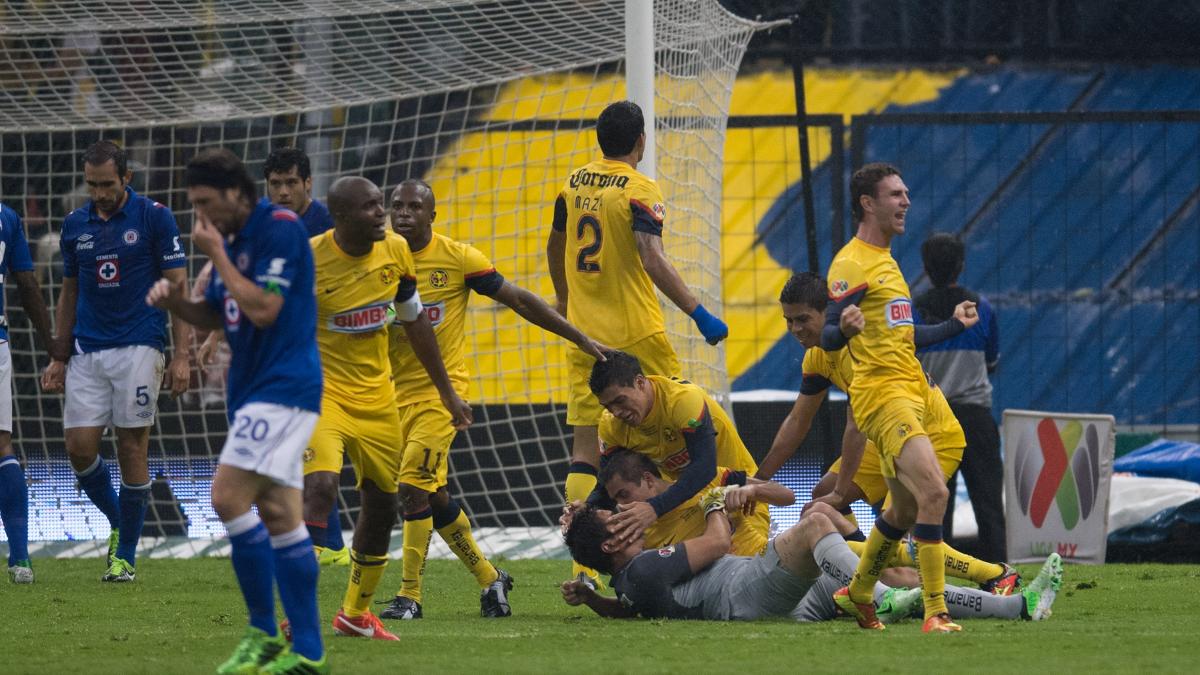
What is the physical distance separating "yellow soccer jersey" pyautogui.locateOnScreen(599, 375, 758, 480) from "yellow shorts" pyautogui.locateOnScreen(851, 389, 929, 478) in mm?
759

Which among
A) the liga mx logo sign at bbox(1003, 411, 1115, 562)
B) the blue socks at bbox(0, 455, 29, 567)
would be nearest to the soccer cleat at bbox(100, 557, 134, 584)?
the blue socks at bbox(0, 455, 29, 567)

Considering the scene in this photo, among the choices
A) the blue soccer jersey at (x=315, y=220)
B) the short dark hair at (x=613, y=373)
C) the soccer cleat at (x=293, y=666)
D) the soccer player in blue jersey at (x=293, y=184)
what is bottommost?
the soccer cleat at (x=293, y=666)

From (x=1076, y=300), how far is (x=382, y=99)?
6.63 metres

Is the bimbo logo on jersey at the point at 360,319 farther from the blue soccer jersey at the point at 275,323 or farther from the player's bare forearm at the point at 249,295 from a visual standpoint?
the player's bare forearm at the point at 249,295

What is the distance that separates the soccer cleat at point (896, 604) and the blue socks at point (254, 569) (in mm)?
2598

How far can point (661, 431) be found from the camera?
6691 mm

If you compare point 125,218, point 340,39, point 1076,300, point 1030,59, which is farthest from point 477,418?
point 1030,59

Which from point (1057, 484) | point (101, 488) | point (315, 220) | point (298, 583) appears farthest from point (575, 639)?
point (1057, 484)

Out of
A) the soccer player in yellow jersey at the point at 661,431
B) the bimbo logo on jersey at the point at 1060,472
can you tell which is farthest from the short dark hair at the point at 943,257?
the soccer player in yellow jersey at the point at 661,431

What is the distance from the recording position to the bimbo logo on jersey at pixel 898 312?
616cm

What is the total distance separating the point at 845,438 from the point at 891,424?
964 millimetres

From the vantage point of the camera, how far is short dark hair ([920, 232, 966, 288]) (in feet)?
30.1

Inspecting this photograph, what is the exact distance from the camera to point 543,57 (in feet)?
34.8

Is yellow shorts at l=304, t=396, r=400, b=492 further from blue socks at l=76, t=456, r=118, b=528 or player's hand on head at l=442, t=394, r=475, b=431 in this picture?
blue socks at l=76, t=456, r=118, b=528
